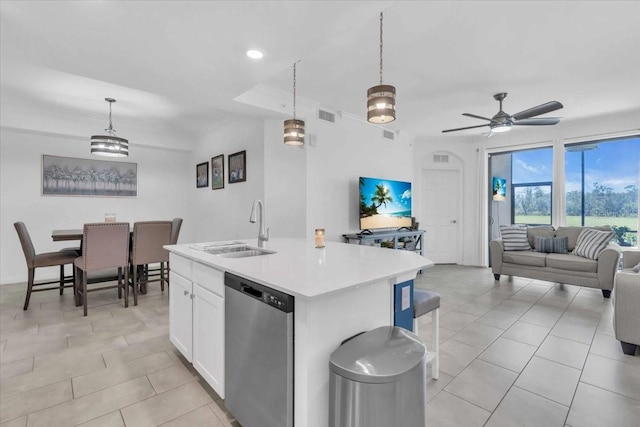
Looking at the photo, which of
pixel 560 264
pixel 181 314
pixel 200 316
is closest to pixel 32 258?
pixel 181 314

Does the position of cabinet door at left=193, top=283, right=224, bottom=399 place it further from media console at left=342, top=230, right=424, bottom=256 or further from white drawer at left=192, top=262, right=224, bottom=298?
media console at left=342, top=230, right=424, bottom=256

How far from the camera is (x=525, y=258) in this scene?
467 cm

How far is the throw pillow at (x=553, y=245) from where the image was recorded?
4.70 meters

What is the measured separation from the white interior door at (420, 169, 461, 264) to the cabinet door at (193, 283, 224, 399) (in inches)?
220

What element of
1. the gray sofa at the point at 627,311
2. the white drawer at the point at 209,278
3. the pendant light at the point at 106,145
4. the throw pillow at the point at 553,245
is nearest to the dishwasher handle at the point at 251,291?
the white drawer at the point at 209,278

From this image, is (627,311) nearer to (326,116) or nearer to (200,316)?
(200,316)

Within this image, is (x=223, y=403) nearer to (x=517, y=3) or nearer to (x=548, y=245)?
(x=517, y=3)

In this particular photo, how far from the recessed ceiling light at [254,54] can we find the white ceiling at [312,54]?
65 millimetres

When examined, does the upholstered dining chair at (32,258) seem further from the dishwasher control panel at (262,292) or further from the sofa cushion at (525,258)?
the sofa cushion at (525,258)

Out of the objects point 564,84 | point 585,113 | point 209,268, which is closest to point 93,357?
point 209,268

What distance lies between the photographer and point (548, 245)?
4766mm

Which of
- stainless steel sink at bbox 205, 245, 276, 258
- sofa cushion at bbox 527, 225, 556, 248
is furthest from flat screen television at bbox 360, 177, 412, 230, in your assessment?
stainless steel sink at bbox 205, 245, 276, 258

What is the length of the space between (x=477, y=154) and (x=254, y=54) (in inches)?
215

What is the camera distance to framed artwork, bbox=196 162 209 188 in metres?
5.67
